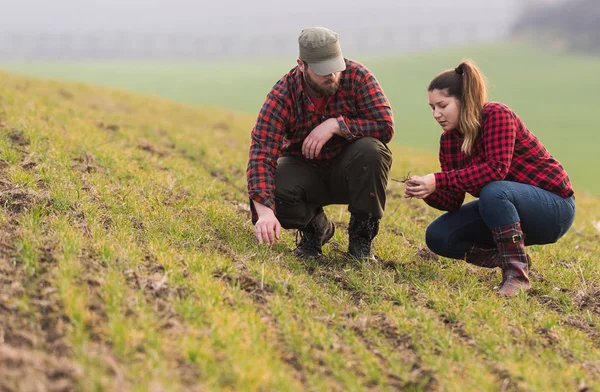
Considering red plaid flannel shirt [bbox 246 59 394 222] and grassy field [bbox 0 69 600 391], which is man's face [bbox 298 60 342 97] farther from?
grassy field [bbox 0 69 600 391]

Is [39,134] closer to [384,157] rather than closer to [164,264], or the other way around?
[164,264]

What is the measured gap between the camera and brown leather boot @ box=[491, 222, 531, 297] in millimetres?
5352

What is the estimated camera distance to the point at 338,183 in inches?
232

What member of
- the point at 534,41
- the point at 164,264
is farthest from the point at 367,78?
the point at 534,41

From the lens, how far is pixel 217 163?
10703 millimetres

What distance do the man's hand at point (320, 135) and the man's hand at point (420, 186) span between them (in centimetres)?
82

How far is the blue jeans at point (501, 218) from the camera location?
5.33 meters

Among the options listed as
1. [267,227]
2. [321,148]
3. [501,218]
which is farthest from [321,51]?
[501,218]

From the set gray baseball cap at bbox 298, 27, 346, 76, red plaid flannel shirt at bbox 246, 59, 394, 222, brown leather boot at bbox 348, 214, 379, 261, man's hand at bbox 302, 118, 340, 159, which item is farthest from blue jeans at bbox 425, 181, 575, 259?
gray baseball cap at bbox 298, 27, 346, 76

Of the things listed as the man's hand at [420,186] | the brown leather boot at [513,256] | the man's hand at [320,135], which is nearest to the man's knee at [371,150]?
the man's hand at [320,135]

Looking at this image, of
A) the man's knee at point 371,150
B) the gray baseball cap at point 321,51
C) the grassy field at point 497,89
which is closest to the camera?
the gray baseball cap at point 321,51

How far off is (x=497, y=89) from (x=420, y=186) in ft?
178

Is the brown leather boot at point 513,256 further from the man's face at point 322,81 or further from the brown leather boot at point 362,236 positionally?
the man's face at point 322,81

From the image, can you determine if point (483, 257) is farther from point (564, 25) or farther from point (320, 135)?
point (564, 25)
